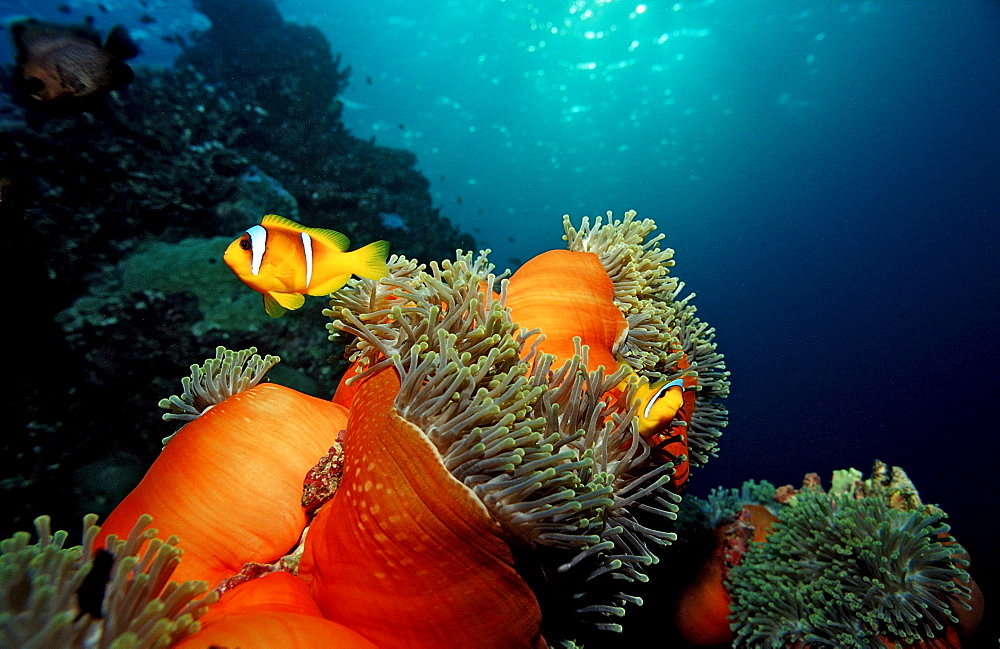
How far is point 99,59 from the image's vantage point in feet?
9.96

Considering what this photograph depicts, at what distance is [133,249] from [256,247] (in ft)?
17.3

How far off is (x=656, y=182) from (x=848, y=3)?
829 inches

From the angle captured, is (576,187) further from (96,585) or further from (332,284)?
(96,585)

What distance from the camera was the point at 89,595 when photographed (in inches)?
38.8

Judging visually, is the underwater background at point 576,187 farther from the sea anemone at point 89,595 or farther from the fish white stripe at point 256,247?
the sea anemone at point 89,595

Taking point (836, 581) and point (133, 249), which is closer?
point (836, 581)

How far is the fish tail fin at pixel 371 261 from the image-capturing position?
1663mm

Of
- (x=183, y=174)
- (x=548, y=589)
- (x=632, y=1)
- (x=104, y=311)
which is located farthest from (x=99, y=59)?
(x=632, y=1)

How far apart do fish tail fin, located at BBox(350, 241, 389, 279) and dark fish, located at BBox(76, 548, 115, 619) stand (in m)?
1.05

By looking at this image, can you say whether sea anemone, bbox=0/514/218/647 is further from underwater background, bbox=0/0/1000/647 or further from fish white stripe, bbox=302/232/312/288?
underwater background, bbox=0/0/1000/647

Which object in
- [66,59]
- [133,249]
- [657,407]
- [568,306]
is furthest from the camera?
[133,249]

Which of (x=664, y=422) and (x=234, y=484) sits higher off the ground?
(x=664, y=422)

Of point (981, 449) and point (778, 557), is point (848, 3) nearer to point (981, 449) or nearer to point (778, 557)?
point (981, 449)

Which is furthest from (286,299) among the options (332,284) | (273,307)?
(332,284)
